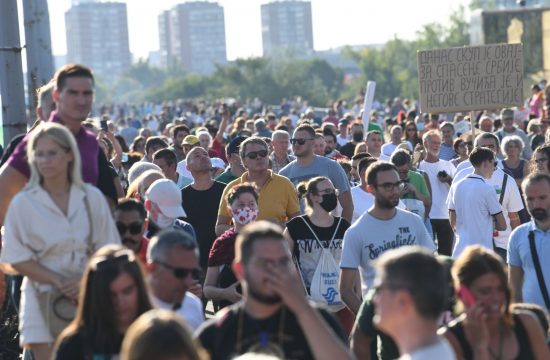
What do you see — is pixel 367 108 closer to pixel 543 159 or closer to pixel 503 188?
pixel 503 188

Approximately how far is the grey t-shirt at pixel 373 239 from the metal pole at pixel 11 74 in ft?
10.9

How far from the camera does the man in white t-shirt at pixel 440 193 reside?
16000 millimetres

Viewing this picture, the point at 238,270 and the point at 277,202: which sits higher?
the point at 238,270

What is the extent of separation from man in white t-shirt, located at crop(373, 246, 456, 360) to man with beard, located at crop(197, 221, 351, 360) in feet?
1.44

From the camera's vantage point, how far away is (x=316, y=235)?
1014 centimetres

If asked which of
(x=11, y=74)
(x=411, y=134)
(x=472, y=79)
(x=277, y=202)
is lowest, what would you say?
(x=411, y=134)

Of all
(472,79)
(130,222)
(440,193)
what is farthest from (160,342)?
(472,79)

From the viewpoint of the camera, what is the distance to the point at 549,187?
9.12m

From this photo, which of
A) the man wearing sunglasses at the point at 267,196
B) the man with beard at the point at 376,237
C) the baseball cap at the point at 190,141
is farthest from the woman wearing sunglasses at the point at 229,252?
the baseball cap at the point at 190,141

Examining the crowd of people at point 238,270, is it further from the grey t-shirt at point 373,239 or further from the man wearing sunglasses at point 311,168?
the man wearing sunglasses at point 311,168

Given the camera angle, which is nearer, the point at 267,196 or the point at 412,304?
the point at 412,304

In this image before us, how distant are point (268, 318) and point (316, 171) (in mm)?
7004

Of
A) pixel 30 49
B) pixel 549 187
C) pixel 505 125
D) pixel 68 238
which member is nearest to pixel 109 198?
pixel 68 238

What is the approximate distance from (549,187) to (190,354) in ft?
15.4
